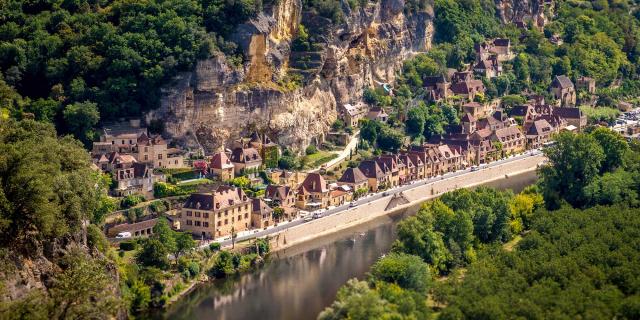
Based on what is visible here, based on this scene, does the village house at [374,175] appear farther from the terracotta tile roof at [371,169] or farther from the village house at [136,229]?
the village house at [136,229]

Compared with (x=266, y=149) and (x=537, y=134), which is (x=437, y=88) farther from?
(x=266, y=149)

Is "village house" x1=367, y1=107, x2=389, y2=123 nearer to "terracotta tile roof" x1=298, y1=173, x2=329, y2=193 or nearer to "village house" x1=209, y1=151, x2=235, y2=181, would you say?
"terracotta tile roof" x1=298, y1=173, x2=329, y2=193

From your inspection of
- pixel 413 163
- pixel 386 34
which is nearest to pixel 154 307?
pixel 413 163

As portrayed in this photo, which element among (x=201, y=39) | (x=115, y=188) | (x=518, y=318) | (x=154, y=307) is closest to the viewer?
(x=518, y=318)

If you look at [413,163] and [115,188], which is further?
[413,163]

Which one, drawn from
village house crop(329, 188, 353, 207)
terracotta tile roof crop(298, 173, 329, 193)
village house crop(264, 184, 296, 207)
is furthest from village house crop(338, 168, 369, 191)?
village house crop(264, 184, 296, 207)

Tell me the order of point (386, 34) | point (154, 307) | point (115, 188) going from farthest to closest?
point (386, 34), point (115, 188), point (154, 307)

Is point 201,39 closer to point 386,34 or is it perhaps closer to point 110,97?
point 110,97

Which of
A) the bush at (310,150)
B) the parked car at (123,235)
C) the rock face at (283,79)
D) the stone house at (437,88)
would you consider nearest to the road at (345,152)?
the bush at (310,150)
